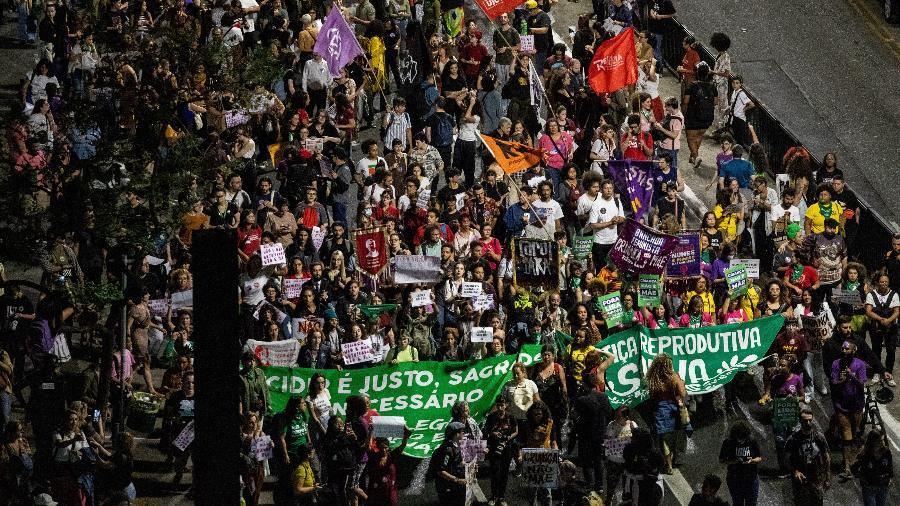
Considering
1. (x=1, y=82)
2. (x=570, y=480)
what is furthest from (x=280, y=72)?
(x=570, y=480)

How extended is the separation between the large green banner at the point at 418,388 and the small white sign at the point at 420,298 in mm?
1624

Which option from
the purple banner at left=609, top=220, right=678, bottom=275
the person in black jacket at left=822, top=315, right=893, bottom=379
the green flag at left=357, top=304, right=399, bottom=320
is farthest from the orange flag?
the person in black jacket at left=822, top=315, right=893, bottom=379

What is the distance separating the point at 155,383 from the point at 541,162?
692cm

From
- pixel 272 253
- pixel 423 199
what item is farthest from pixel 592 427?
pixel 423 199

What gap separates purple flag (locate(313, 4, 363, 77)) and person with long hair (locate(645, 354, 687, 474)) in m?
9.39

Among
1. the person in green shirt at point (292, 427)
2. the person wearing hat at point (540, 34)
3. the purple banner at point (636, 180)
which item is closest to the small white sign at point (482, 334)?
the person in green shirt at point (292, 427)

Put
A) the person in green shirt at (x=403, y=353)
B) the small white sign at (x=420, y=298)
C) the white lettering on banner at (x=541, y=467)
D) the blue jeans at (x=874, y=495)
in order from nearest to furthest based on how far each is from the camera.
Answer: the white lettering on banner at (x=541, y=467) → the blue jeans at (x=874, y=495) → the person in green shirt at (x=403, y=353) → the small white sign at (x=420, y=298)

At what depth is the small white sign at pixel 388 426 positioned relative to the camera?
22.8 metres

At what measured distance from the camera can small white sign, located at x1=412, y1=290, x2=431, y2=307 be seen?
25.2 metres

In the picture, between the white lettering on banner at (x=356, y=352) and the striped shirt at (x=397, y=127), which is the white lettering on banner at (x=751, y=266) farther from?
the striped shirt at (x=397, y=127)

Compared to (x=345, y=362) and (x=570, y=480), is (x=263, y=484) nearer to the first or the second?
(x=345, y=362)

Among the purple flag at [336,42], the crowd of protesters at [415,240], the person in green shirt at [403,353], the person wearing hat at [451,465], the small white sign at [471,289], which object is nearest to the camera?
the person wearing hat at [451,465]

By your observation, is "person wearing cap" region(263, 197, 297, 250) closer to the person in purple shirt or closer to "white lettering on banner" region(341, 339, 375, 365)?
"white lettering on banner" region(341, 339, 375, 365)

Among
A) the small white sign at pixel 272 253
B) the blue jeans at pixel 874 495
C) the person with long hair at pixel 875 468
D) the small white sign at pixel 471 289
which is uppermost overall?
the small white sign at pixel 272 253
